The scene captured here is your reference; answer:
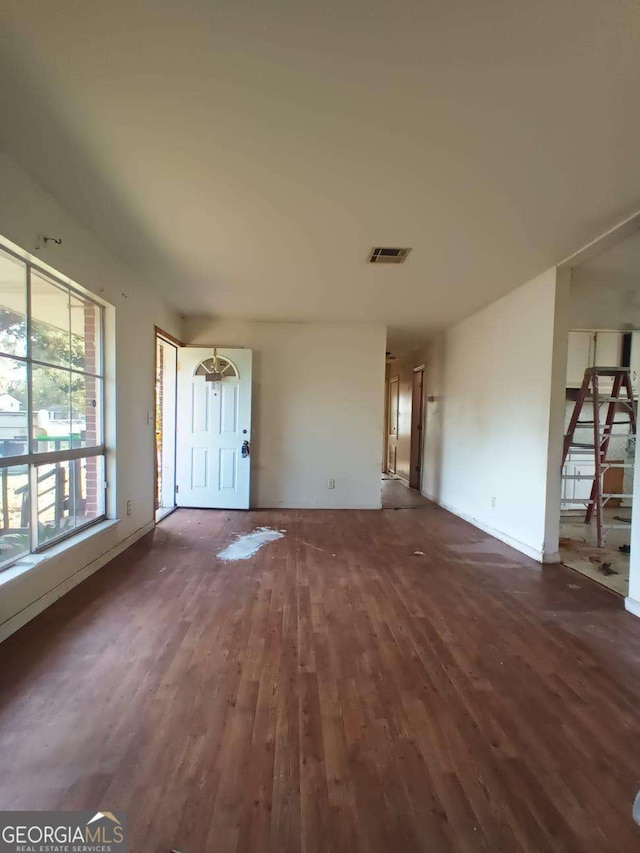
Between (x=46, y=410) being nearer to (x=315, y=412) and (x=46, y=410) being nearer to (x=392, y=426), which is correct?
(x=315, y=412)

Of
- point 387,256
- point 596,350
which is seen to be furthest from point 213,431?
point 596,350

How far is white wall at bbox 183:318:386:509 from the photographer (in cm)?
554

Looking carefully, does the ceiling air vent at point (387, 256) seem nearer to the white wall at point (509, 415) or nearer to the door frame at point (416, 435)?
the white wall at point (509, 415)

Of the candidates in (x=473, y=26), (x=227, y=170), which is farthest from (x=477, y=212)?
(x=227, y=170)

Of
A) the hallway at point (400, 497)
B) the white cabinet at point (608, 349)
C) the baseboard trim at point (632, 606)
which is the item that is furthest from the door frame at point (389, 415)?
the baseboard trim at point (632, 606)

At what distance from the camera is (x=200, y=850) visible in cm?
113

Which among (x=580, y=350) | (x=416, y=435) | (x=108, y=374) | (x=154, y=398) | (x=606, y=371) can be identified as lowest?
(x=416, y=435)

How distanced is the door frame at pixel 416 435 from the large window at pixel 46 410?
5068mm

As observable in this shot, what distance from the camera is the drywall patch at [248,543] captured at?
3.58m

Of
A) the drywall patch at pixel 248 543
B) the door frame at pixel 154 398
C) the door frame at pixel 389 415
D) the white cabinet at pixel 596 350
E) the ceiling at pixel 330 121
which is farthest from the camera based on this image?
the door frame at pixel 389 415

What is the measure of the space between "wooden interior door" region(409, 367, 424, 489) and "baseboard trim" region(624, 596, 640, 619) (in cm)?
421

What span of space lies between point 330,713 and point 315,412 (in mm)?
4147

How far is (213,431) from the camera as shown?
521 centimetres

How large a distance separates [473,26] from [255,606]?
2.99 m
